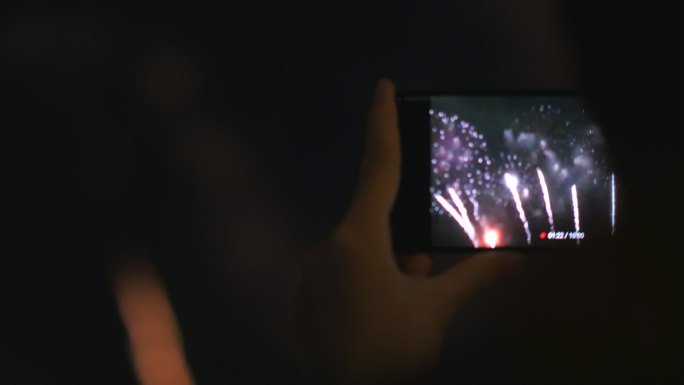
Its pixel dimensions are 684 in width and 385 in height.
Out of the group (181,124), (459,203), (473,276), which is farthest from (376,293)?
(181,124)

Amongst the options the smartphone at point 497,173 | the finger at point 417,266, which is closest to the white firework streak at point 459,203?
the smartphone at point 497,173

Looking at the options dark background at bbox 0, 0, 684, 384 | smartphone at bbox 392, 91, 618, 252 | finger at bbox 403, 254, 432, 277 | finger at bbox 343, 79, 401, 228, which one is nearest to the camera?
finger at bbox 343, 79, 401, 228

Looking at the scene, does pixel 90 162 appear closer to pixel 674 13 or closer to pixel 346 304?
pixel 346 304

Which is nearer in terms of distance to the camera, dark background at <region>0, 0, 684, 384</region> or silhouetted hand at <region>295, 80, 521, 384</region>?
silhouetted hand at <region>295, 80, 521, 384</region>

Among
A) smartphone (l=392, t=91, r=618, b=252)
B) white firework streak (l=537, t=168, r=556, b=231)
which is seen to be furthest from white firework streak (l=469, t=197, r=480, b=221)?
white firework streak (l=537, t=168, r=556, b=231)

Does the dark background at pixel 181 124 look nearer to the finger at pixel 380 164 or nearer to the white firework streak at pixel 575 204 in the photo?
the white firework streak at pixel 575 204

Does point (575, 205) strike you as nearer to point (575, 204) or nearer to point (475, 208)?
point (575, 204)

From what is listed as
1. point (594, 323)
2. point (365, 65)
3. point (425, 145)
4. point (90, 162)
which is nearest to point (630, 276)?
point (594, 323)

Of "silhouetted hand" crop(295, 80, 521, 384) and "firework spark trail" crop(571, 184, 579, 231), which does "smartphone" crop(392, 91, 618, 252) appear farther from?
"silhouetted hand" crop(295, 80, 521, 384)
